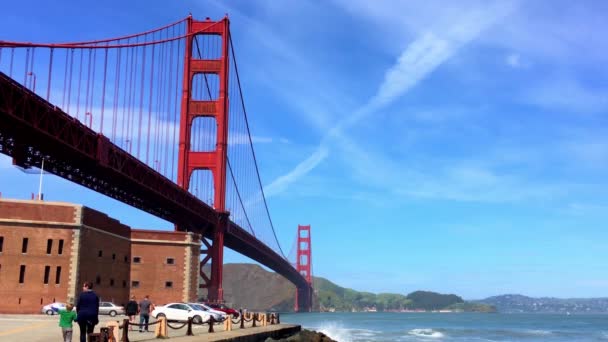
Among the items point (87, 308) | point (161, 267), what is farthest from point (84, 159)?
point (87, 308)

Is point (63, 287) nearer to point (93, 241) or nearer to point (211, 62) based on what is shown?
point (93, 241)

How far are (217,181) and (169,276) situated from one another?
1499 centimetres

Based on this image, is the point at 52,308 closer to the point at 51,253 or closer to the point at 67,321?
the point at 51,253

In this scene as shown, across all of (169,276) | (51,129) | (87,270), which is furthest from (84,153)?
(169,276)

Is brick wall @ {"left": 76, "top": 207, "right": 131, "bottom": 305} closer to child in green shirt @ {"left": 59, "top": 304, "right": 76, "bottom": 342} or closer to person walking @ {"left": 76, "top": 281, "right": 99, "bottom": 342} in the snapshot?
child in green shirt @ {"left": 59, "top": 304, "right": 76, "bottom": 342}

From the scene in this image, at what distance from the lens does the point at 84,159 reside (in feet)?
157

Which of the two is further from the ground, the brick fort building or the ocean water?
the brick fort building

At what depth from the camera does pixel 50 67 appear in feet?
140

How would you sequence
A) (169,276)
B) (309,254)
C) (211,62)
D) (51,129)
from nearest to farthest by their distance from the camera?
1. (51,129)
2. (169,276)
3. (211,62)
4. (309,254)

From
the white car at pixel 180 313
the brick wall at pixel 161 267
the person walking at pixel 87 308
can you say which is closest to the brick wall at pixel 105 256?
the brick wall at pixel 161 267

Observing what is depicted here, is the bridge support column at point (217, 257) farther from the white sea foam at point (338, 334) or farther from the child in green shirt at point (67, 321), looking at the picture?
the child in green shirt at point (67, 321)

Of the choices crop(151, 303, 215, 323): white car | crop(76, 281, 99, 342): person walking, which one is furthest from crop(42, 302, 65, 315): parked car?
crop(76, 281, 99, 342): person walking

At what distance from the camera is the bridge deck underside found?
38.4m

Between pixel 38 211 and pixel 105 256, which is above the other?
pixel 38 211
